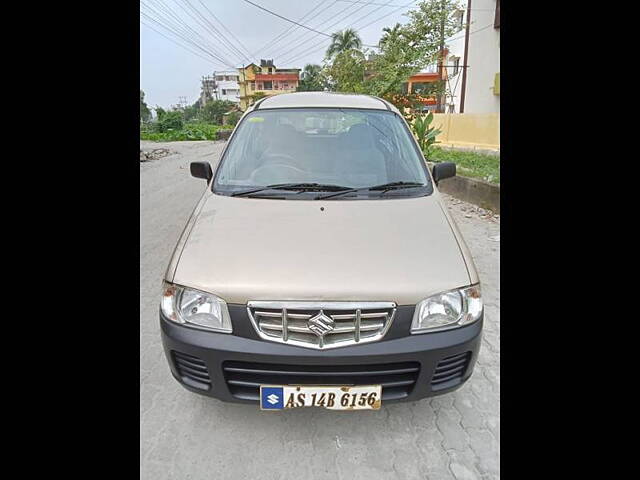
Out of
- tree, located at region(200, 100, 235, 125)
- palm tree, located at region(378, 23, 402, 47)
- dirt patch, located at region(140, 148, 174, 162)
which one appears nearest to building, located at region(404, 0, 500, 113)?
palm tree, located at region(378, 23, 402, 47)

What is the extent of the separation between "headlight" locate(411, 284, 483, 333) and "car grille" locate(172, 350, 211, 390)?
977mm

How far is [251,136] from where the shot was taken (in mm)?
2762

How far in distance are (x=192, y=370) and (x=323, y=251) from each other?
2.74 feet

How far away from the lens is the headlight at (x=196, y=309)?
1.65 meters

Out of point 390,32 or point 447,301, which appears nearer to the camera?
point 447,301

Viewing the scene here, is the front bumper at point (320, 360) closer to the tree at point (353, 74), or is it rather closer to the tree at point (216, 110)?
the tree at point (353, 74)

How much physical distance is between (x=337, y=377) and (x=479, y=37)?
21495 mm

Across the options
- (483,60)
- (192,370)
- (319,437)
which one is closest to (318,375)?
(319,437)

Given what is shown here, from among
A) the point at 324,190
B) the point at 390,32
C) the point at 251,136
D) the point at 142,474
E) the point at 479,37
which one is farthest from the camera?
the point at 479,37

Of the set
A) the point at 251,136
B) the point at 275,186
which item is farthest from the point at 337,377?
the point at 251,136

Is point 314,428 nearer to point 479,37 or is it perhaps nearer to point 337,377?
point 337,377

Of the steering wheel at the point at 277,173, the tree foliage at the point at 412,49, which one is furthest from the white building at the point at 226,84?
the steering wheel at the point at 277,173

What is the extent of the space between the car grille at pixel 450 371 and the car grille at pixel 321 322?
0.34m

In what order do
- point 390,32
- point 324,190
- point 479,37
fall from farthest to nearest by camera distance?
point 479,37
point 390,32
point 324,190
